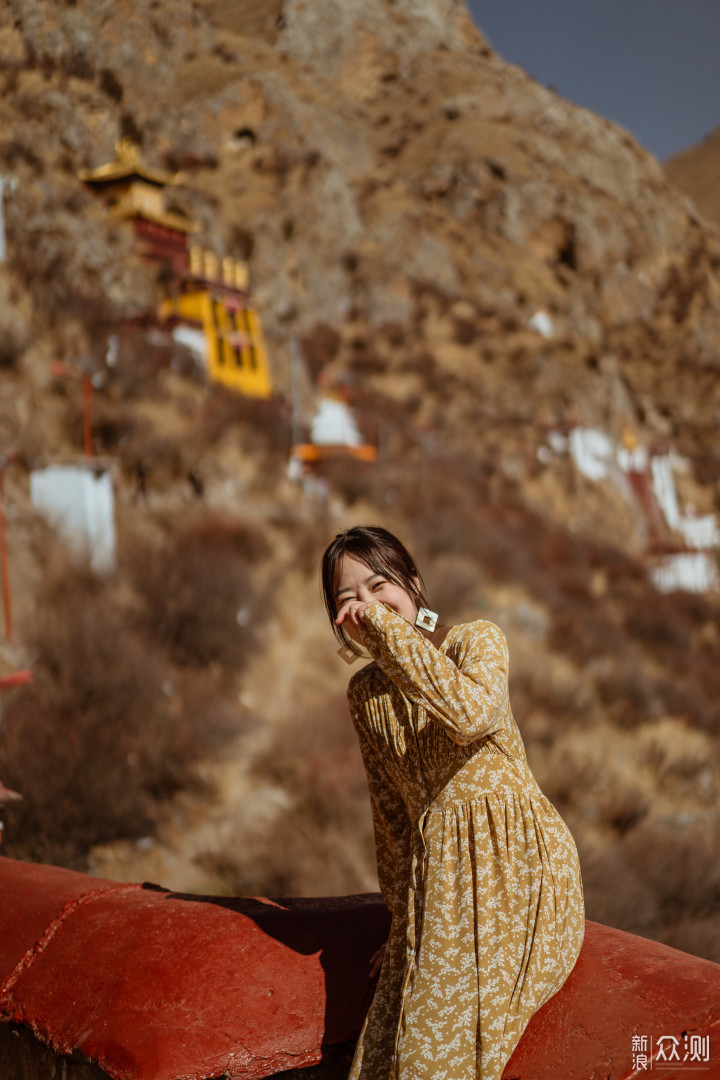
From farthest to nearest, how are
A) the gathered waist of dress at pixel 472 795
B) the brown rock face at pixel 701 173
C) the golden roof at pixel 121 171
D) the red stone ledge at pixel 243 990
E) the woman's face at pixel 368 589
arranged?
1. the brown rock face at pixel 701 173
2. the golden roof at pixel 121 171
3. the woman's face at pixel 368 589
4. the gathered waist of dress at pixel 472 795
5. the red stone ledge at pixel 243 990

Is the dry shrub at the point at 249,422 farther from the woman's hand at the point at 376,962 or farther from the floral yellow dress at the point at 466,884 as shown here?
the floral yellow dress at the point at 466,884

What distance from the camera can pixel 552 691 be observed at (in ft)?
51.9

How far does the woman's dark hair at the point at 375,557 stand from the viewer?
2.01m

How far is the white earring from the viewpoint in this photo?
193 cm

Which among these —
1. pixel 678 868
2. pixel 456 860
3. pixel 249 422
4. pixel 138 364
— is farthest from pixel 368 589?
pixel 249 422

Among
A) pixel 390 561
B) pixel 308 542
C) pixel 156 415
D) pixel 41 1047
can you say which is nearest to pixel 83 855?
pixel 41 1047

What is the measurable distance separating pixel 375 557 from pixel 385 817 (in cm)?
62

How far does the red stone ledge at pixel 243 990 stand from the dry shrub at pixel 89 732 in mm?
5127

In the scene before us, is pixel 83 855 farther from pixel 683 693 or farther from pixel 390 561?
pixel 683 693

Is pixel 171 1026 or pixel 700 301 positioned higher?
pixel 700 301

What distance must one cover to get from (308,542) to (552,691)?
5.20m

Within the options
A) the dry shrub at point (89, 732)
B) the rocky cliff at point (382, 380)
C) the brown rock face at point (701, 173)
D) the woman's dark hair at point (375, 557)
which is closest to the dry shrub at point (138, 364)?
the rocky cliff at point (382, 380)

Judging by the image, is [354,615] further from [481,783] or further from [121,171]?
[121,171]

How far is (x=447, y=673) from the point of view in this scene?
5.77 feet
